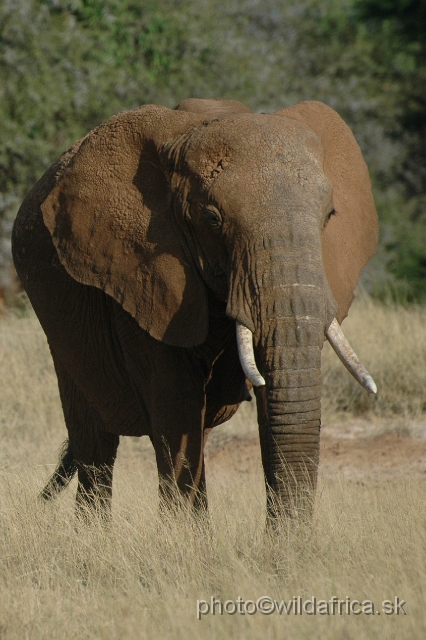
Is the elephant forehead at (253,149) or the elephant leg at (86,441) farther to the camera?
the elephant leg at (86,441)

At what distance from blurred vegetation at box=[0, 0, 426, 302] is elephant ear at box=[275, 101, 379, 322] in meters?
7.42

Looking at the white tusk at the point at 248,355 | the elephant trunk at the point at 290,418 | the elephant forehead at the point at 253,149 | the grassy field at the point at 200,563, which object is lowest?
the grassy field at the point at 200,563

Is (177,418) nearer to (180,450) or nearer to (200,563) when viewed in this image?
(180,450)

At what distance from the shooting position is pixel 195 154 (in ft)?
Answer: 15.9

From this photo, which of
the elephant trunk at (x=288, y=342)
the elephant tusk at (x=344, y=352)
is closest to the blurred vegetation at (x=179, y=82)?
the elephant tusk at (x=344, y=352)

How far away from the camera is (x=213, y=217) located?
4699mm

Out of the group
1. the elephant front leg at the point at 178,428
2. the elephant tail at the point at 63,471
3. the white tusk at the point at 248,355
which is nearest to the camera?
the white tusk at the point at 248,355

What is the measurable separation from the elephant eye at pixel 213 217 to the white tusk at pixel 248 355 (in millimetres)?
478

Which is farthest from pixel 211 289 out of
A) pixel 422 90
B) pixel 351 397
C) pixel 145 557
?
pixel 422 90

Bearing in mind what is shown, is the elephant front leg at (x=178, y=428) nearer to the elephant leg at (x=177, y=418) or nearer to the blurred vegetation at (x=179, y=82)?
the elephant leg at (x=177, y=418)

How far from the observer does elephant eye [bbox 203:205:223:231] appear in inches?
184

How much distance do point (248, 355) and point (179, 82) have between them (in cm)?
1283

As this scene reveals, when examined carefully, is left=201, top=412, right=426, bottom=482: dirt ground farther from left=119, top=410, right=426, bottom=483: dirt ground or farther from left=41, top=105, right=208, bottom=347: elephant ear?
left=41, top=105, right=208, bottom=347: elephant ear

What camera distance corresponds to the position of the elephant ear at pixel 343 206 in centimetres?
520
